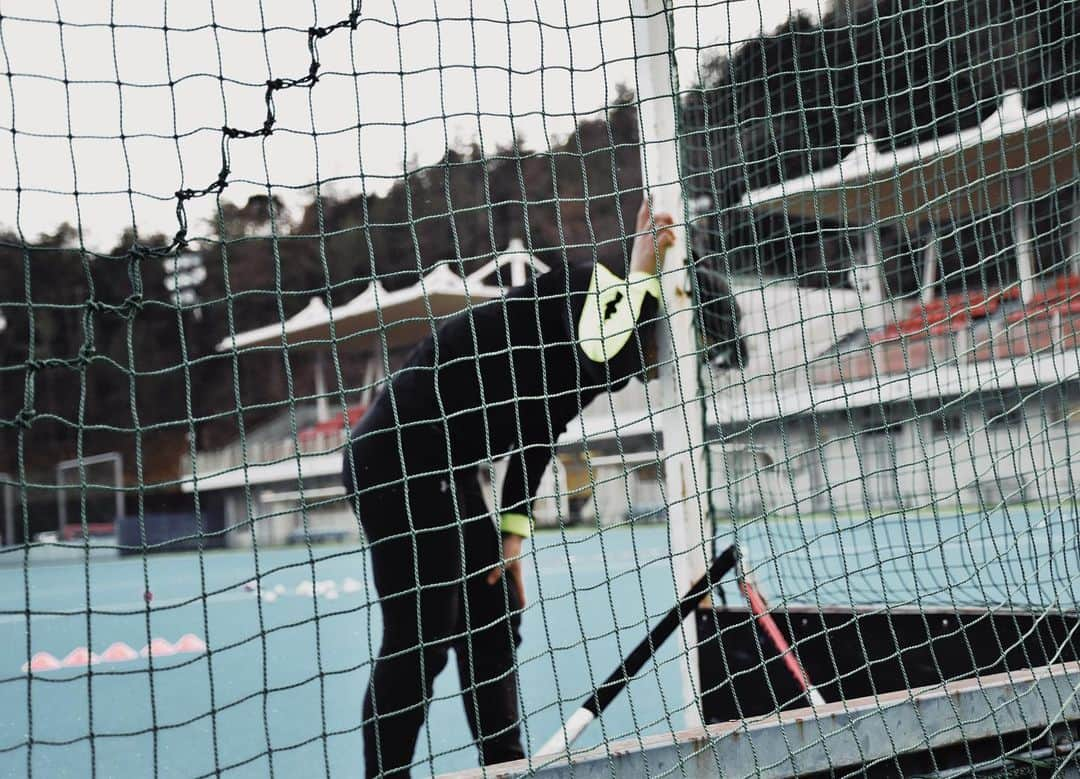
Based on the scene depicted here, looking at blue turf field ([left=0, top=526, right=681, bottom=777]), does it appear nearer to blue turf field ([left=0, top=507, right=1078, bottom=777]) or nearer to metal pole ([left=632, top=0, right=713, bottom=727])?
blue turf field ([left=0, top=507, right=1078, bottom=777])

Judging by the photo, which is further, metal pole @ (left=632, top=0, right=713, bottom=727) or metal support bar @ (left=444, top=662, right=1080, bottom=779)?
metal pole @ (left=632, top=0, right=713, bottom=727)

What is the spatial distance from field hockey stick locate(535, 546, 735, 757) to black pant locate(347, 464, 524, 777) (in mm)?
88

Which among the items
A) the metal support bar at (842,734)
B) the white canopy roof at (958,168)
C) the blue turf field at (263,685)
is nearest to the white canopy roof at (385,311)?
the blue turf field at (263,685)

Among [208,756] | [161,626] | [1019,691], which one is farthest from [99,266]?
[1019,691]

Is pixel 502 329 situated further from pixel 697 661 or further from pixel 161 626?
pixel 161 626

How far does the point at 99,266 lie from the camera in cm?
1677

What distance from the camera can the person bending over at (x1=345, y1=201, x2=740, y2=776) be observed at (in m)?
1.40

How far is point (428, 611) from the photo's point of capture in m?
1.44

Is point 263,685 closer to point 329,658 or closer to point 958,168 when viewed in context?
point 958,168

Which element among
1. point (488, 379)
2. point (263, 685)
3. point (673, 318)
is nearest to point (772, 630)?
point (673, 318)

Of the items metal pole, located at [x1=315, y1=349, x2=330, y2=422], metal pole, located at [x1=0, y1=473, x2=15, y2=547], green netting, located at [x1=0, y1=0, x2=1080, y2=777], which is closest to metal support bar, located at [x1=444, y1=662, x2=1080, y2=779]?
green netting, located at [x1=0, y1=0, x2=1080, y2=777]

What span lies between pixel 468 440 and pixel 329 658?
6.77ft

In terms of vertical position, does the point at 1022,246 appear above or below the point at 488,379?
above

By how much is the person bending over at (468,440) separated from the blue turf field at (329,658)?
0.07m
